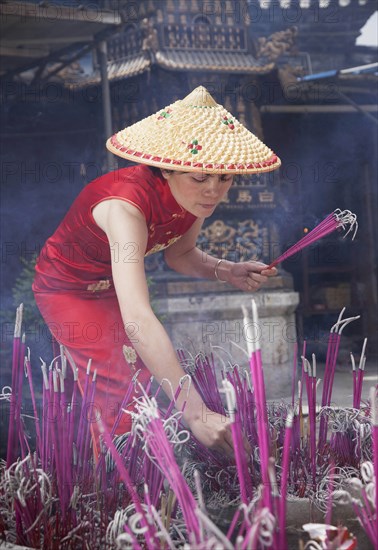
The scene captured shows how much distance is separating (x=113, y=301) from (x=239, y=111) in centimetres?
424

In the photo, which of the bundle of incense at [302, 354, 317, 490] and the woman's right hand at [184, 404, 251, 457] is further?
the bundle of incense at [302, 354, 317, 490]

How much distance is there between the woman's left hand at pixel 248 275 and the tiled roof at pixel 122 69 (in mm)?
3761

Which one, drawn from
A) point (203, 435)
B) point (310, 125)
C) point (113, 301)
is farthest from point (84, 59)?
point (203, 435)

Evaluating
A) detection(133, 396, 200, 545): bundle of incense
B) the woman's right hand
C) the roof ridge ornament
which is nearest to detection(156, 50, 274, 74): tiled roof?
the roof ridge ornament

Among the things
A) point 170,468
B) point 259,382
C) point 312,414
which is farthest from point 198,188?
point 170,468

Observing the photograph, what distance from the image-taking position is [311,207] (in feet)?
27.0

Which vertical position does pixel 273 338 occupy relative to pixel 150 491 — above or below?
below

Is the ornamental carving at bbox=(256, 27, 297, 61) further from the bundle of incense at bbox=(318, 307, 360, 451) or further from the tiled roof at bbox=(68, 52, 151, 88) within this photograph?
the bundle of incense at bbox=(318, 307, 360, 451)

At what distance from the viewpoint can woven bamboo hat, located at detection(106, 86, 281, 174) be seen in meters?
2.46

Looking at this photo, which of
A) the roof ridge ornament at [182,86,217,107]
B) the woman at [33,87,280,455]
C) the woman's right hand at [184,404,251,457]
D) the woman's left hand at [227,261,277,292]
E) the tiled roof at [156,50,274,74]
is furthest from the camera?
the tiled roof at [156,50,274,74]

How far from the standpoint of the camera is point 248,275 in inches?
122

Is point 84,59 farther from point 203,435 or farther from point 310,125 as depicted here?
point 203,435

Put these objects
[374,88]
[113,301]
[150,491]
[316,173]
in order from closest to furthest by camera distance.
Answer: [150,491]
[113,301]
[374,88]
[316,173]

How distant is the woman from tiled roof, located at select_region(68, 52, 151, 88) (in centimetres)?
361
